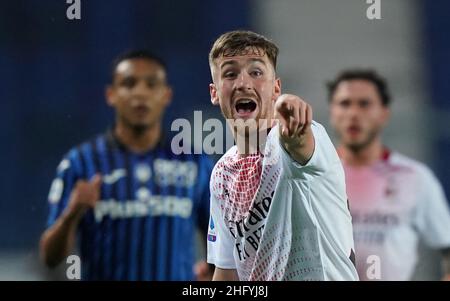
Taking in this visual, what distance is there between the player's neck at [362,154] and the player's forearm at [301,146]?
1.05 metres

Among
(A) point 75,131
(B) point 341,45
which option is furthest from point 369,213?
(A) point 75,131

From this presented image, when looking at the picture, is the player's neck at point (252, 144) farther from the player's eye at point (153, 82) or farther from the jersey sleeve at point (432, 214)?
the jersey sleeve at point (432, 214)

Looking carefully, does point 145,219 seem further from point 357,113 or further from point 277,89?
point 357,113

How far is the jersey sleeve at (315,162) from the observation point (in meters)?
3.12

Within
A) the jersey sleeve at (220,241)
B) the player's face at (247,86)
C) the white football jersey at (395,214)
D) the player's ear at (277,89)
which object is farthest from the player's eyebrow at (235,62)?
the white football jersey at (395,214)

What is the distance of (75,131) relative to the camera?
13.5 ft

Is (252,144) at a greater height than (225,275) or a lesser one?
greater

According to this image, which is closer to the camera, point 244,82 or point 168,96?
point 244,82

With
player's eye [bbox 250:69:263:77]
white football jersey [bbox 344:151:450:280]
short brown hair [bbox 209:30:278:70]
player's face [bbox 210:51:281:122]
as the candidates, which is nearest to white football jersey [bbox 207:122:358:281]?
player's face [bbox 210:51:281:122]

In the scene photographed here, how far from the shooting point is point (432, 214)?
4.15 metres

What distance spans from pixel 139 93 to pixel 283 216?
104cm

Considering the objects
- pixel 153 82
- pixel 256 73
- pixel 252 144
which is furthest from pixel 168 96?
pixel 252 144

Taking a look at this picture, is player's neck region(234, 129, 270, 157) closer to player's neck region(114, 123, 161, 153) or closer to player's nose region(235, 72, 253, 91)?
player's nose region(235, 72, 253, 91)

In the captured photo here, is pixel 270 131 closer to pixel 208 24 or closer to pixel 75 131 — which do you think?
pixel 208 24
